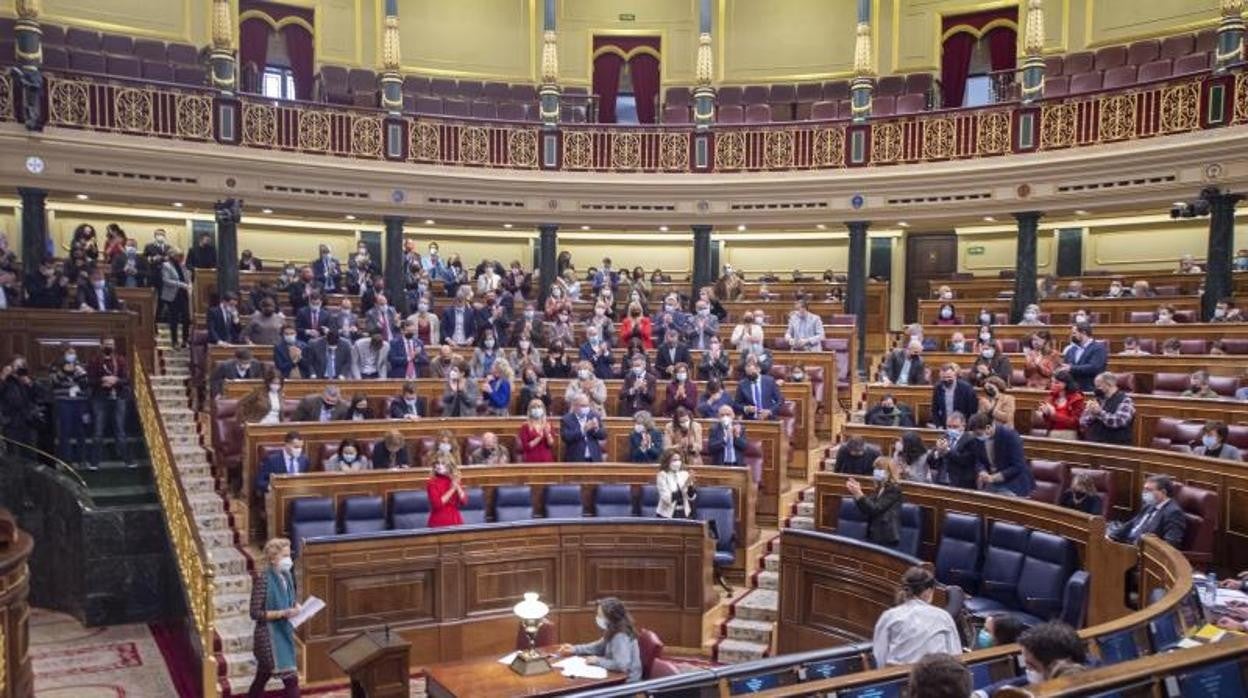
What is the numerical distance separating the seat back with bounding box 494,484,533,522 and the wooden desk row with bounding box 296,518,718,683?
66cm

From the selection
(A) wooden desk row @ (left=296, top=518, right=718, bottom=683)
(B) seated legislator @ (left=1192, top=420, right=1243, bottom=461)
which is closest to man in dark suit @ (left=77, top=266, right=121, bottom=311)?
(A) wooden desk row @ (left=296, top=518, right=718, bottom=683)

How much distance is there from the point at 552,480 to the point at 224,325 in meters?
4.66

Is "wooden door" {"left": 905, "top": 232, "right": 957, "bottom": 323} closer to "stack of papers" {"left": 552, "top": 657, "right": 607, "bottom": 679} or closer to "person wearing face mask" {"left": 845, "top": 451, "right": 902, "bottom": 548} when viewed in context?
"person wearing face mask" {"left": 845, "top": 451, "right": 902, "bottom": 548}

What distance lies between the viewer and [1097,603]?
5.46 metres

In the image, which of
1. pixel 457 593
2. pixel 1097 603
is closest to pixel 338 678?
pixel 457 593

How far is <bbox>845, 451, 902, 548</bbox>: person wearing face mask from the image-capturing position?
22.6ft

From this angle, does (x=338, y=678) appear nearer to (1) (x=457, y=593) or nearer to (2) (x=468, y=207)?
(1) (x=457, y=593)

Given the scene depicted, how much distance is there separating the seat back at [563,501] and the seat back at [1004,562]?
3199 mm

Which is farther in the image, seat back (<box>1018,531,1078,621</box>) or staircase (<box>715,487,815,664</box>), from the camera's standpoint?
staircase (<box>715,487,815,664</box>)

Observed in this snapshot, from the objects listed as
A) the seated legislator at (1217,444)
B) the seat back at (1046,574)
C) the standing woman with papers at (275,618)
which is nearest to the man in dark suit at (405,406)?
the standing woman with papers at (275,618)

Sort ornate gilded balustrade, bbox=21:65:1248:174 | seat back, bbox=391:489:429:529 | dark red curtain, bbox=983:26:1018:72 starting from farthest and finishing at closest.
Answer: dark red curtain, bbox=983:26:1018:72 < ornate gilded balustrade, bbox=21:65:1248:174 < seat back, bbox=391:489:429:529

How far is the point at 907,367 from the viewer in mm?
10039

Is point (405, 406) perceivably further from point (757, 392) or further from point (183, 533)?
point (757, 392)

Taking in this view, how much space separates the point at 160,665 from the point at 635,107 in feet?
43.6
